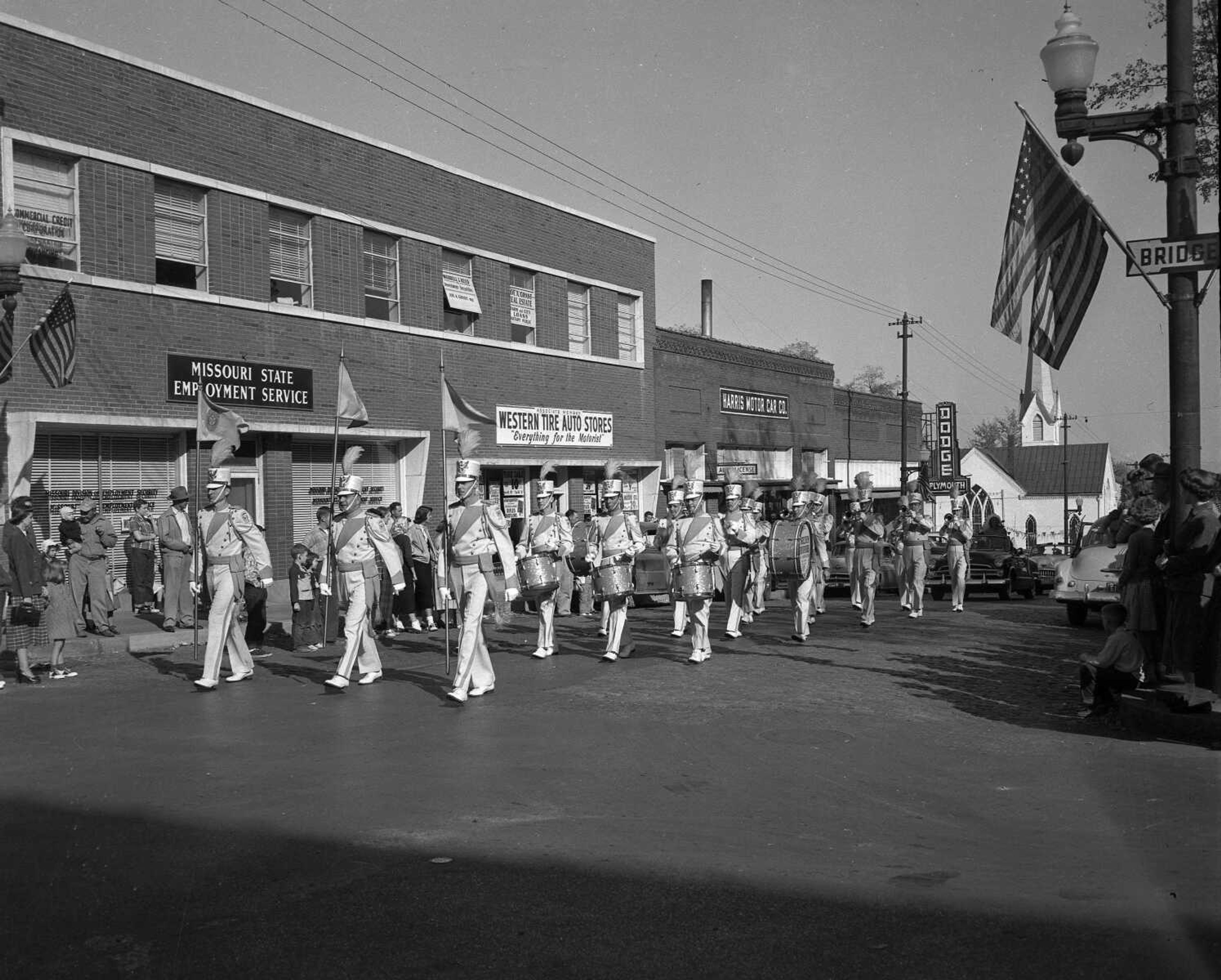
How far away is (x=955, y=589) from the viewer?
19.9m

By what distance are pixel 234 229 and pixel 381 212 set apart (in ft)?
13.1

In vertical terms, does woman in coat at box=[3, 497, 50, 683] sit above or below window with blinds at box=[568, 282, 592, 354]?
below

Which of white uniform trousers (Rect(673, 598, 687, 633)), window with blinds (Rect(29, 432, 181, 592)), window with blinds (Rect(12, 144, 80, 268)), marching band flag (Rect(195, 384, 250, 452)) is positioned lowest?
white uniform trousers (Rect(673, 598, 687, 633))

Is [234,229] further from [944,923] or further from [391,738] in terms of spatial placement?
[944,923]

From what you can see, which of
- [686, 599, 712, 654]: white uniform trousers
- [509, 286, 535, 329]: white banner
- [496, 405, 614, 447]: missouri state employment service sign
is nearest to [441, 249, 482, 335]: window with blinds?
[509, 286, 535, 329]: white banner

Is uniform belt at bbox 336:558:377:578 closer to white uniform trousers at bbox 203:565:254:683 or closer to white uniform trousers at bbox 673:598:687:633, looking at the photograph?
white uniform trousers at bbox 203:565:254:683

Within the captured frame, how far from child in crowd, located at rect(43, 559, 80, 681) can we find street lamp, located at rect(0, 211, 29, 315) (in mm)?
3681

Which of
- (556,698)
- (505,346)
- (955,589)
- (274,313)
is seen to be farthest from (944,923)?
(505,346)

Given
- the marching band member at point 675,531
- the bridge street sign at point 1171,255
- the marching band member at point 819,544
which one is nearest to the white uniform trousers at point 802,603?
the marching band member at point 819,544

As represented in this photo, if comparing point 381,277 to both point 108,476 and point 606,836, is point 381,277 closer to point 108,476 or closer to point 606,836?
point 108,476

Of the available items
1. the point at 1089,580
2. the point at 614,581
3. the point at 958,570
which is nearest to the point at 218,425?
the point at 614,581

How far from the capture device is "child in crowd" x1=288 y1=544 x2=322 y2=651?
49.1 feet

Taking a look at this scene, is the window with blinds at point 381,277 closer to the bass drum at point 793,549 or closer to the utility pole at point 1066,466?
the bass drum at point 793,549

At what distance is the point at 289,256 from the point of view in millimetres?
21734
